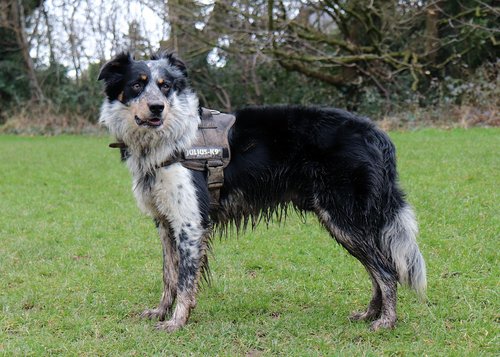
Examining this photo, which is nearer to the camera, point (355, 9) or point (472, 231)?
point (472, 231)

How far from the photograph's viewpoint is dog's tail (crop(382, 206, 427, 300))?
3789mm

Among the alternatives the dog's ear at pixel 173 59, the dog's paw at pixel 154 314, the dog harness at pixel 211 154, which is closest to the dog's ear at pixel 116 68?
the dog's ear at pixel 173 59

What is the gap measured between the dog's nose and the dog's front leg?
876mm

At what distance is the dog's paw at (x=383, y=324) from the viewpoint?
3.67m

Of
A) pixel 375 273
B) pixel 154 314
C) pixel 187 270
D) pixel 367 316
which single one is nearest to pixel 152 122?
pixel 187 270

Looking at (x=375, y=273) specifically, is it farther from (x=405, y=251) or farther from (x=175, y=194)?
(x=175, y=194)

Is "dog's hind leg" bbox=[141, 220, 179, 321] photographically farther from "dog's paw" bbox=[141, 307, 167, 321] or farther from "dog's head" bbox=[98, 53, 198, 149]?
"dog's head" bbox=[98, 53, 198, 149]

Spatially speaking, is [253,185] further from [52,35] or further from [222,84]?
[52,35]

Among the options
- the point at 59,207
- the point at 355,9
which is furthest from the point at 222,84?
the point at 59,207

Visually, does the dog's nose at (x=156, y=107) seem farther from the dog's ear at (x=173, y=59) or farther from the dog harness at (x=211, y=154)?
the dog's ear at (x=173, y=59)

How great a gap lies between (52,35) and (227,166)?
65.3 ft

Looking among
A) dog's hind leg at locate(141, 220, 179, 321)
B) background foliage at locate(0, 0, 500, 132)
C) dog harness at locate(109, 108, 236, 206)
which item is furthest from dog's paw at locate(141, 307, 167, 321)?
background foliage at locate(0, 0, 500, 132)

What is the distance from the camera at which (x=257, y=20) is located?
16.3 meters

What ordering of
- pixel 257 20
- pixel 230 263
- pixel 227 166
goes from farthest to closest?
pixel 257 20 → pixel 230 263 → pixel 227 166
